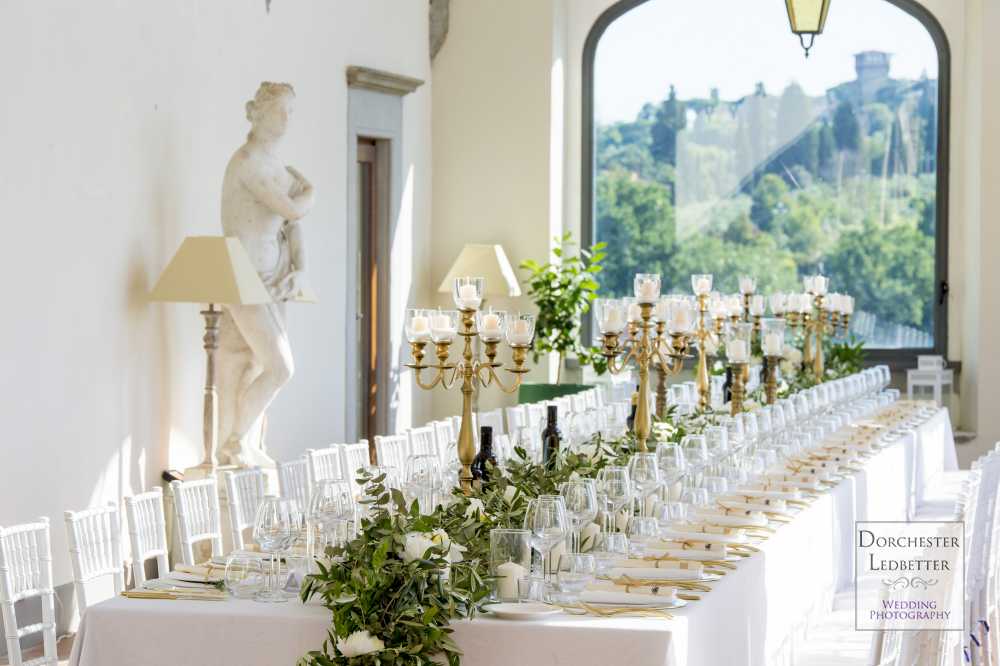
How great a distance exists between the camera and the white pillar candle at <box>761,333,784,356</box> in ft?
25.7

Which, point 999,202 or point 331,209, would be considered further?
point 999,202

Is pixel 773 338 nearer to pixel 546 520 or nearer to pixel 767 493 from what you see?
pixel 767 493

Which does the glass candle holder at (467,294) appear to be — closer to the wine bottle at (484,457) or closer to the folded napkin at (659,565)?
the wine bottle at (484,457)

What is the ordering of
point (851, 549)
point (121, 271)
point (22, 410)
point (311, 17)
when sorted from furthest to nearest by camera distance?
point (311, 17)
point (121, 271)
point (22, 410)
point (851, 549)

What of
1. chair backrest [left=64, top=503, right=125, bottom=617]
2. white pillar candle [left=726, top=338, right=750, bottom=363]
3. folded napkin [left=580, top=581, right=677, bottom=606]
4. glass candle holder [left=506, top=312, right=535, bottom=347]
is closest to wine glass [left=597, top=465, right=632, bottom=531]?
folded napkin [left=580, top=581, right=677, bottom=606]

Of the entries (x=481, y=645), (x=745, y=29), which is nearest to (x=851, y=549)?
(x=481, y=645)

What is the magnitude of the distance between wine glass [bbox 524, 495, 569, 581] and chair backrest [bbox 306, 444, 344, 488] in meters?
2.49

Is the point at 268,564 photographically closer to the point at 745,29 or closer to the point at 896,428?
the point at 896,428

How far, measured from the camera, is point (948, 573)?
11.5ft

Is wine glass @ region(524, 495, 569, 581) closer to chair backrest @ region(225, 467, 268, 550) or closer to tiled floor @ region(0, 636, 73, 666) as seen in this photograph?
chair backrest @ region(225, 467, 268, 550)

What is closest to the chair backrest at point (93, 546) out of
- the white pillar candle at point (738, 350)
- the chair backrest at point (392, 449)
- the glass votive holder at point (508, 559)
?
the glass votive holder at point (508, 559)

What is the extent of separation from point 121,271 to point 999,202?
23.9 ft

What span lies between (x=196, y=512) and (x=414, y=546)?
2139 mm

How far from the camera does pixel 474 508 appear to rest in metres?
3.96
